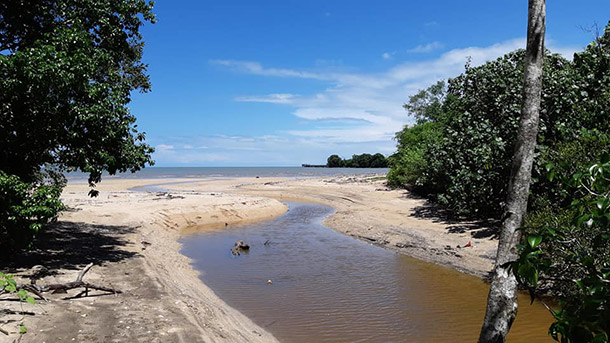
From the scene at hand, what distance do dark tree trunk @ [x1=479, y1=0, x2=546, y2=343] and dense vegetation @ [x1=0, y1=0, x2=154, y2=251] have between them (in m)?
8.70

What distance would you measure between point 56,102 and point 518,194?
9486mm

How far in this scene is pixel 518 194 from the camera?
5.22 metres

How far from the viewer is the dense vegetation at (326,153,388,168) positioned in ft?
467

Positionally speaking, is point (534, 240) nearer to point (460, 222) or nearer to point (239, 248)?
point (239, 248)

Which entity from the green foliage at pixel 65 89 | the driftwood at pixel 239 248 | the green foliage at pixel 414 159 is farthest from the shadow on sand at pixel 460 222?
the green foliage at pixel 65 89

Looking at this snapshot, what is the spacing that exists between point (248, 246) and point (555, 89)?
43.9 feet

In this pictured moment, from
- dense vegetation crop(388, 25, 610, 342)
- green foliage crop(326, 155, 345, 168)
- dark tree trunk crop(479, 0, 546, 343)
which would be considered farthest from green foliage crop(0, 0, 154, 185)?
green foliage crop(326, 155, 345, 168)

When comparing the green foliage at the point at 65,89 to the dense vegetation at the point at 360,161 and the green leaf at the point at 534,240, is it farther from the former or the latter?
the dense vegetation at the point at 360,161

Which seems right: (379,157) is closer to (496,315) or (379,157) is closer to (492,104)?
(492,104)

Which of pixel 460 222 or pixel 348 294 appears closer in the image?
pixel 348 294

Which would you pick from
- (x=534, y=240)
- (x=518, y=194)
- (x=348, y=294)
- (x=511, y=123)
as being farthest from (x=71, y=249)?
(x=511, y=123)

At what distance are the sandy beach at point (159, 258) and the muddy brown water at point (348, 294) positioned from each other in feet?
2.51

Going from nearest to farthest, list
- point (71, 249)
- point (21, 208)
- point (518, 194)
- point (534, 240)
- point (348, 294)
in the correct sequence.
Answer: point (534, 240) < point (518, 194) < point (21, 208) < point (348, 294) < point (71, 249)

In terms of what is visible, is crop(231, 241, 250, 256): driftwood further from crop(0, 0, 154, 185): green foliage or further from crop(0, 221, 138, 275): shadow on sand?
crop(0, 0, 154, 185): green foliage
